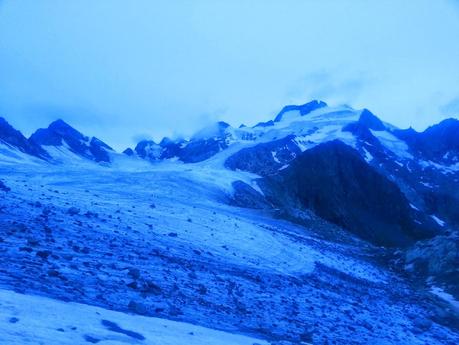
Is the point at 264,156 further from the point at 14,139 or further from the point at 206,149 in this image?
the point at 14,139

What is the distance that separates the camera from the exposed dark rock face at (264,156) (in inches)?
5344

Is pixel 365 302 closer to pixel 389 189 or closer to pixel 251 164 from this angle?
pixel 389 189

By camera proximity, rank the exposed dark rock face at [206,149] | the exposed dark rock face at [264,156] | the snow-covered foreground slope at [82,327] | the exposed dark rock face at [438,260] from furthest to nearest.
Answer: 1. the exposed dark rock face at [206,149]
2. the exposed dark rock face at [264,156]
3. the exposed dark rock face at [438,260]
4. the snow-covered foreground slope at [82,327]

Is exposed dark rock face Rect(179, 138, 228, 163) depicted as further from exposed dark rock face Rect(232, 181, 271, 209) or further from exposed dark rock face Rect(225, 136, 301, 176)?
exposed dark rock face Rect(232, 181, 271, 209)

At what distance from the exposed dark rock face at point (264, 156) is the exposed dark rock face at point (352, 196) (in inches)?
806

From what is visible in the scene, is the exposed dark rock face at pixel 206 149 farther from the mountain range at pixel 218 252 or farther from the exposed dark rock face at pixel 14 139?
the mountain range at pixel 218 252

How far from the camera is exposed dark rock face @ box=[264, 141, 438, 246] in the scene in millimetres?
89312

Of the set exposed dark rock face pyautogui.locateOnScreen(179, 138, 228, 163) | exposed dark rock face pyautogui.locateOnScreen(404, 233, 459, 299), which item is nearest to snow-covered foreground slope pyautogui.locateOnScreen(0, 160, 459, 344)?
exposed dark rock face pyautogui.locateOnScreen(404, 233, 459, 299)

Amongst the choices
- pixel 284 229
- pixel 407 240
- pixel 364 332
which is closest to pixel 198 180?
pixel 284 229

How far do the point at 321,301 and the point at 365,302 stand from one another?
299 cm

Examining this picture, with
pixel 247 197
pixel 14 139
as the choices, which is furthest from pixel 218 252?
pixel 14 139

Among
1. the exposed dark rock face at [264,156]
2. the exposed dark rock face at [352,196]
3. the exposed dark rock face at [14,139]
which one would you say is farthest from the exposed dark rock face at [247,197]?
the exposed dark rock face at [14,139]

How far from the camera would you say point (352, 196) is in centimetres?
10688

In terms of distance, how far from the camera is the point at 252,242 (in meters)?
26.2
